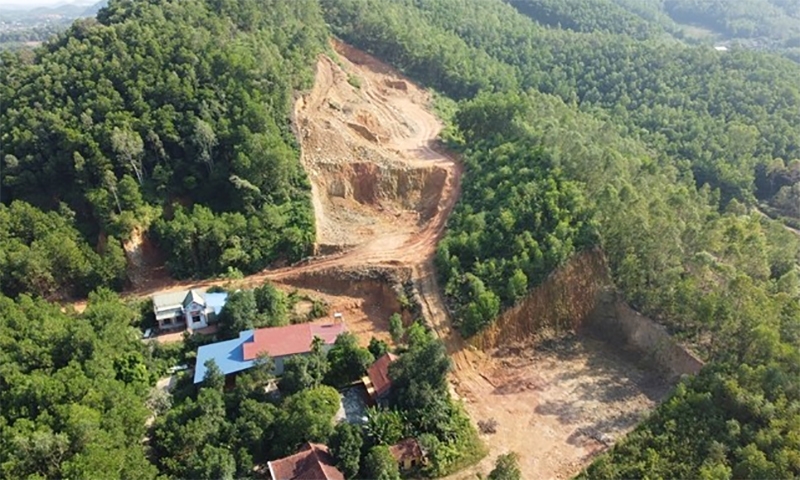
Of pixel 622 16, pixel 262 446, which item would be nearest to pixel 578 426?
pixel 262 446

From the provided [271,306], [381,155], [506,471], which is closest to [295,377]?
[271,306]

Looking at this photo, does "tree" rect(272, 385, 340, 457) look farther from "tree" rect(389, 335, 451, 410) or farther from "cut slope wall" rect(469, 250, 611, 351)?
"cut slope wall" rect(469, 250, 611, 351)

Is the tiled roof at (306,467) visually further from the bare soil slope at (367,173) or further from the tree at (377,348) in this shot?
the bare soil slope at (367,173)

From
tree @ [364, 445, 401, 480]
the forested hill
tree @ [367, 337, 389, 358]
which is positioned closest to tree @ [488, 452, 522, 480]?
tree @ [364, 445, 401, 480]

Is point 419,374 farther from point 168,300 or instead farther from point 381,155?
point 381,155

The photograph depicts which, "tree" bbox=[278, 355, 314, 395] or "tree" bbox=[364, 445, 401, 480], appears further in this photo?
"tree" bbox=[278, 355, 314, 395]
